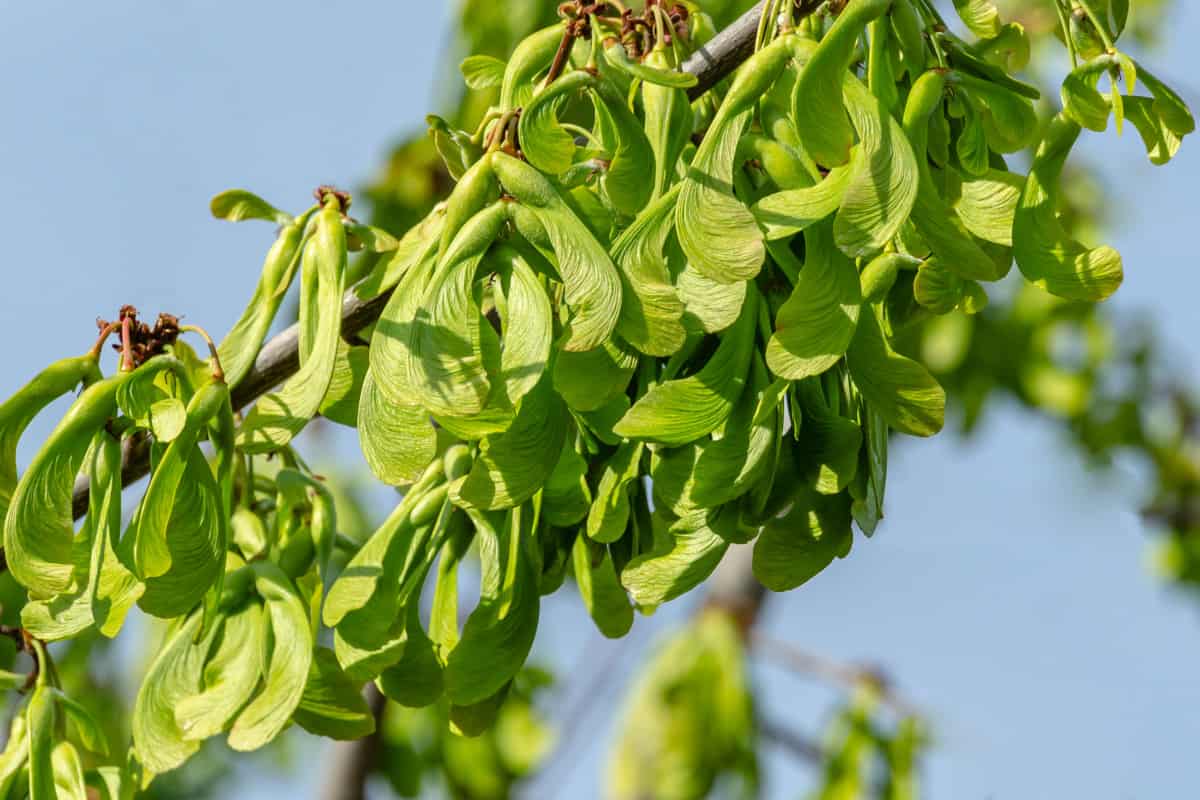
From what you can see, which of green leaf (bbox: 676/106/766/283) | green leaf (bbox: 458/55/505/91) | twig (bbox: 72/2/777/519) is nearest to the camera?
green leaf (bbox: 676/106/766/283)

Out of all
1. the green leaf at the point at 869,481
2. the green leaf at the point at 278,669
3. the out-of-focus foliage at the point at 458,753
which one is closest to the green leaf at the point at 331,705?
the green leaf at the point at 278,669

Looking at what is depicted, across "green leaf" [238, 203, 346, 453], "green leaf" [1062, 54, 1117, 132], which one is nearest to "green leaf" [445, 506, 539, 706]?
"green leaf" [238, 203, 346, 453]

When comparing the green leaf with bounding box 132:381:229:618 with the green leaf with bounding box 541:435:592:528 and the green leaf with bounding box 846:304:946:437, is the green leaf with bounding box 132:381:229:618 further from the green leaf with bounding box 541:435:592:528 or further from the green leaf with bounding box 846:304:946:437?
the green leaf with bounding box 846:304:946:437

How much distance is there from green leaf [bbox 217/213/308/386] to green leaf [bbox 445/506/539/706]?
0.27 m

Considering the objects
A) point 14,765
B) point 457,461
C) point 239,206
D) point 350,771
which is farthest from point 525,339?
point 350,771

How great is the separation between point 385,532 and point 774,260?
394 millimetres

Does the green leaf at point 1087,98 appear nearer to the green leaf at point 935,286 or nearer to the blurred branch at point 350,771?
the green leaf at point 935,286

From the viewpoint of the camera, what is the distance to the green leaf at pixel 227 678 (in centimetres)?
122

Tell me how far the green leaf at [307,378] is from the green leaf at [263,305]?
0.08 metres

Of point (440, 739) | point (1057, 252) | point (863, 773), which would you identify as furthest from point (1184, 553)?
point (1057, 252)

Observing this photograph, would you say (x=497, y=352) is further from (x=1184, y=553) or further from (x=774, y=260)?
(x=1184, y=553)

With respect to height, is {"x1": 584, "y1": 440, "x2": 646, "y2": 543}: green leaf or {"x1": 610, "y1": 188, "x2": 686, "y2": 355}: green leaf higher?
{"x1": 610, "y1": 188, "x2": 686, "y2": 355}: green leaf

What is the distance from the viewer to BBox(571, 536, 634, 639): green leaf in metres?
1.23

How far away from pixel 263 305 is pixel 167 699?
346 mm
